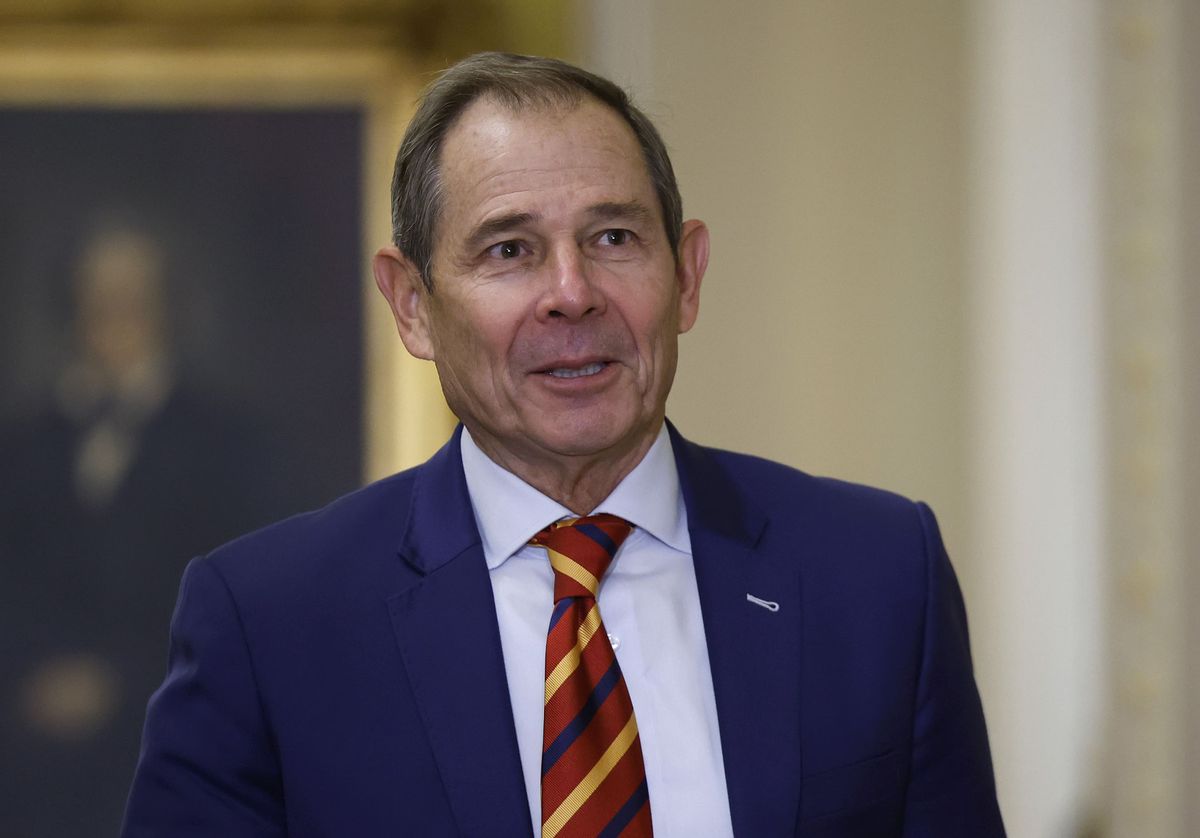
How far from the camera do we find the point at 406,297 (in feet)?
7.29

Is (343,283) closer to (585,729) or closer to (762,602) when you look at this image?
(762,602)

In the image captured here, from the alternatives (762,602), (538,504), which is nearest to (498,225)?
(538,504)

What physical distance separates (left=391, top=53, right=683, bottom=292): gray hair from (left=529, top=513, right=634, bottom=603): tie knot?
1.24 feet

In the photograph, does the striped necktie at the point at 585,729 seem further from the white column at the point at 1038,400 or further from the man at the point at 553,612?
the white column at the point at 1038,400

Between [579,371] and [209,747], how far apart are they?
664mm

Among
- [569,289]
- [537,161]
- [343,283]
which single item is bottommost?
[343,283]

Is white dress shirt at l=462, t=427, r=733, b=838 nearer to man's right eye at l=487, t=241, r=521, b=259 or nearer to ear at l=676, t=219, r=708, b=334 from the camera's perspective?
ear at l=676, t=219, r=708, b=334

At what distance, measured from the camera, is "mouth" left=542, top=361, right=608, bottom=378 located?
2.02 m

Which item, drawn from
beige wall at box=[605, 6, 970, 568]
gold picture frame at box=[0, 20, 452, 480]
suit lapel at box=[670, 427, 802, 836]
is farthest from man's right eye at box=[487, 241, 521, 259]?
gold picture frame at box=[0, 20, 452, 480]

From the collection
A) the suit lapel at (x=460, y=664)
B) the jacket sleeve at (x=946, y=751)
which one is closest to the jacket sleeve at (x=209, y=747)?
the suit lapel at (x=460, y=664)

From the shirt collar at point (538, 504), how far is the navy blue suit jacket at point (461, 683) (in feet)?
0.10

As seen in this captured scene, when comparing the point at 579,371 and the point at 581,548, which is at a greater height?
the point at 579,371

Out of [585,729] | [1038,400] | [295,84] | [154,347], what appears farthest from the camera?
[295,84]

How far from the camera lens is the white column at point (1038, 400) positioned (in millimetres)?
3898
